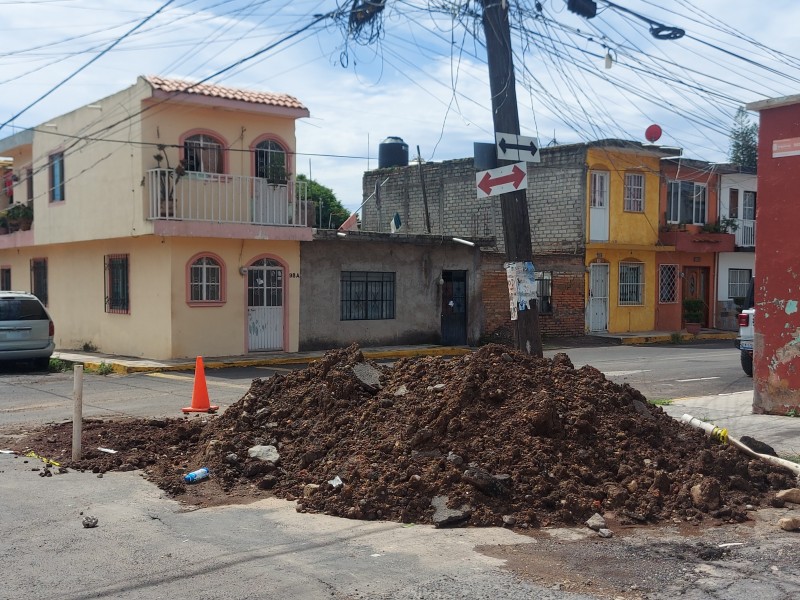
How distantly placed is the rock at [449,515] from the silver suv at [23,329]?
13.3m

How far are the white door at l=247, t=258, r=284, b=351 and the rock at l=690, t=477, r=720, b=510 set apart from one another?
1510cm

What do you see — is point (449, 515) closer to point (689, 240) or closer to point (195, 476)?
point (195, 476)

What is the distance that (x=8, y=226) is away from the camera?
1017 inches

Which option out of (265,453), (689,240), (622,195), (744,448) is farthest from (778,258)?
(689,240)

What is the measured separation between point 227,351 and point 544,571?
15.6 metres

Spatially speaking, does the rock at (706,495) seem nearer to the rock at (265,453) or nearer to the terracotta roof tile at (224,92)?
the rock at (265,453)

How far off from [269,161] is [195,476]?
13.9 meters

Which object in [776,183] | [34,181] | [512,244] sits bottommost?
[512,244]

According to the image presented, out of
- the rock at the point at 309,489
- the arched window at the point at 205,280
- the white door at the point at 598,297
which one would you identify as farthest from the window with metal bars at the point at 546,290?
the rock at the point at 309,489

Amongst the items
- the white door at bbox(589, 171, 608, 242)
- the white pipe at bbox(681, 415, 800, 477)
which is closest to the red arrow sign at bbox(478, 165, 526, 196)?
the white pipe at bbox(681, 415, 800, 477)

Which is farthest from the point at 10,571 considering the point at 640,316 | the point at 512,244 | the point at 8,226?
the point at 640,316

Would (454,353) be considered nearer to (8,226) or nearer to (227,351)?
(227,351)

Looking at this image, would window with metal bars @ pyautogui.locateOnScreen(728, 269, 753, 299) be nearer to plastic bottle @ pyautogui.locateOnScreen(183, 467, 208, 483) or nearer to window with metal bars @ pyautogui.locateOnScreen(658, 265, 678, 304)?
window with metal bars @ pyautogui.locateOnScreen(658, 265, 678, 304)

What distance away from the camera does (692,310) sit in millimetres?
30500
